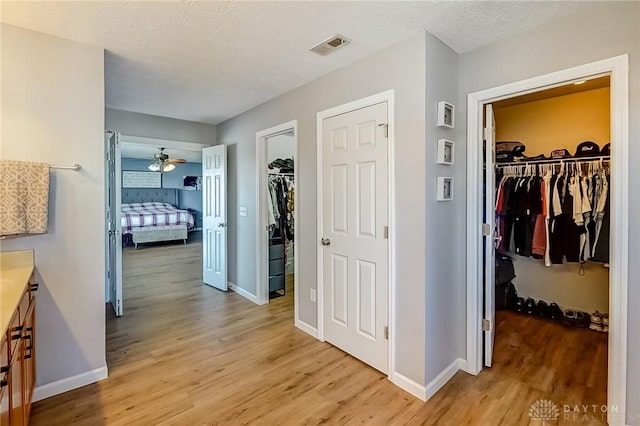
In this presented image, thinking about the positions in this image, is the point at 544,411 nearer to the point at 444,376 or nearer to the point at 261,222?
the point at 444,376

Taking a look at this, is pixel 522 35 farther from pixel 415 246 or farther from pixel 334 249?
pixel 334 249

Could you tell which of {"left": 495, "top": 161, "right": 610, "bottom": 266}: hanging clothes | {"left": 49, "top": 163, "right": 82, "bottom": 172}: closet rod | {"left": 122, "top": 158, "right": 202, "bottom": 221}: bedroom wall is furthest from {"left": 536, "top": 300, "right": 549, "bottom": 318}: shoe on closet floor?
{"left": 122, "top": 158, "right": 202, "bottom": 221}: bedroom wall

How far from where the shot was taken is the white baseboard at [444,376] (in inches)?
83.9

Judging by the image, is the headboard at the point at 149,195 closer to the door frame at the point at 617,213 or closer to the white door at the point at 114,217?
the white door at the point at 114,217

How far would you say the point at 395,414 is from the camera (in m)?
1.96

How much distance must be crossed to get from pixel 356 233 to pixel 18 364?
2.09m

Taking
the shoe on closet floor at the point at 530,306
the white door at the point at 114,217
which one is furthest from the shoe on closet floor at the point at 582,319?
the white door at the point at 114,217

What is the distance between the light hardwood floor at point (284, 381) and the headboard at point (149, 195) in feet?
24.6

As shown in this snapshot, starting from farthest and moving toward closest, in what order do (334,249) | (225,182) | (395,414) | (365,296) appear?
(225,182) < (334,249) < (365,296) < (395,414)

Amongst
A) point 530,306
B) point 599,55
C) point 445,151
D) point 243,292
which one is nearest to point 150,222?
point 243,292

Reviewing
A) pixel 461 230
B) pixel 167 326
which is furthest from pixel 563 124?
pixel 167 326

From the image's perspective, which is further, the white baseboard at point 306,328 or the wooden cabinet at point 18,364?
the white baseboard at point 306,328

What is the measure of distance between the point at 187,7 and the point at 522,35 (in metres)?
2.06

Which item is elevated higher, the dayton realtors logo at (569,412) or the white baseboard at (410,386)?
the white baseboard at (410,386)
